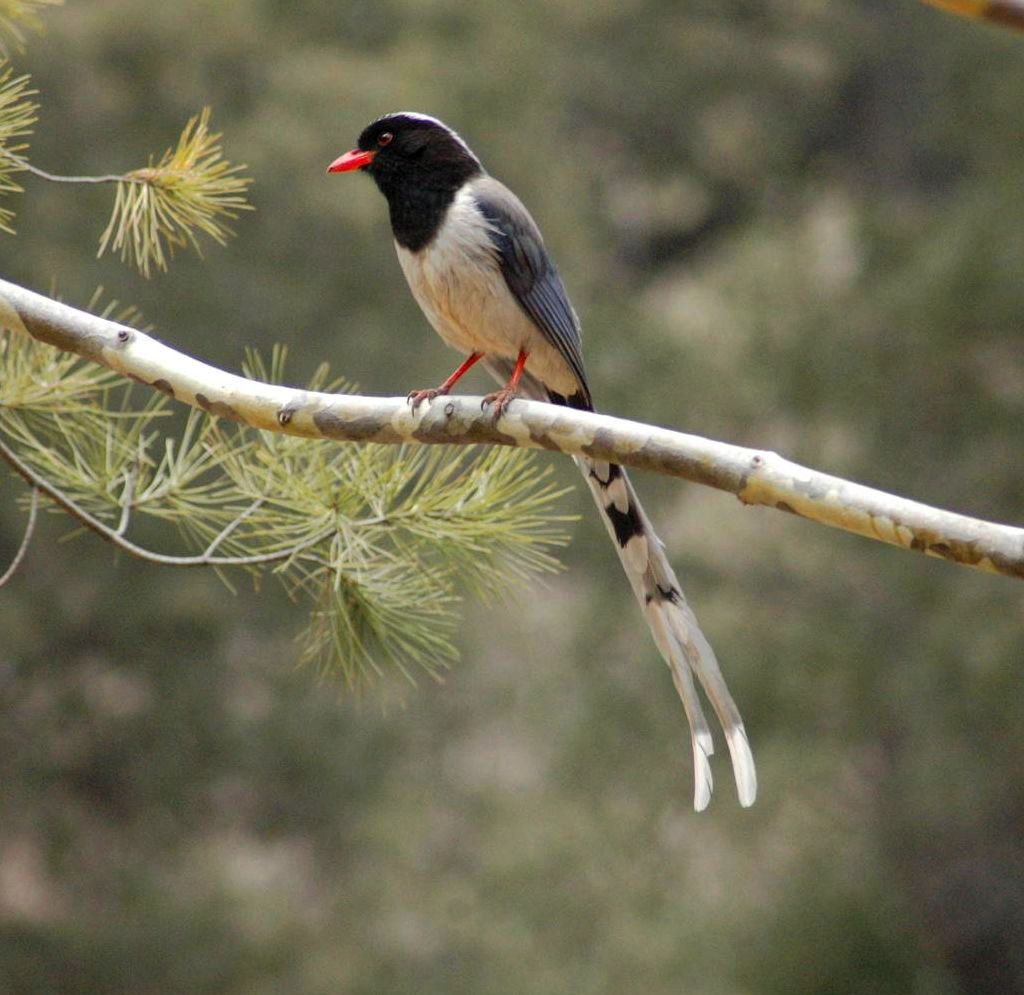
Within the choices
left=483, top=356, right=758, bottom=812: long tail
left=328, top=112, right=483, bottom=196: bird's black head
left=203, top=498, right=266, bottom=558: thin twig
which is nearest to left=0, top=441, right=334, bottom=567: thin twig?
left=203, top=498, right=266, bottom=558: thin twig

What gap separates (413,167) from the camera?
3738mm

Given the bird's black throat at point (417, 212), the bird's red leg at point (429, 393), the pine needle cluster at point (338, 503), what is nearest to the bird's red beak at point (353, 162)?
the bird's black throat at point (417, 212)

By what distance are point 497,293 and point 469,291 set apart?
0.07 metres

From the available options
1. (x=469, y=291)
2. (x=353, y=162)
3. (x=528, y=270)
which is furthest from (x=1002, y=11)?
(x=353, y=162)

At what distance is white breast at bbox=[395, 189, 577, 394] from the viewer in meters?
3.46

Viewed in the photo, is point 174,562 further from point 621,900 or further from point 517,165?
point 517,165

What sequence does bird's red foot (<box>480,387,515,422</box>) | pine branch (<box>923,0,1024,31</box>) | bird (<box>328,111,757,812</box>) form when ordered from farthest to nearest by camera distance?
bird (<box>328,111,757,812</box>) < bird's red foot (<box>480,387,515,422</box>) < pine branch (<box>923,0,1024,31</box>)

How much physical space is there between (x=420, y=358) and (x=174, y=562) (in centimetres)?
691

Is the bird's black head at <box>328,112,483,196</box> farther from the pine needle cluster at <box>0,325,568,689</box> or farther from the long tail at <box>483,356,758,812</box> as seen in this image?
the pine needle cluster at <box>0,325,568,689</box>

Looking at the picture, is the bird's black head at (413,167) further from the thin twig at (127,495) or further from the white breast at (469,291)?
the thin twig at (127,495)

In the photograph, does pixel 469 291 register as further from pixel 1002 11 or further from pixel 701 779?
pixel 1002 11

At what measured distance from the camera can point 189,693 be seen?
9180mm

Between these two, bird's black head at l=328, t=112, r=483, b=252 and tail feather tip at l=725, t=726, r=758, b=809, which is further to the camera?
bird's black head at l=328, t=112, r=483, b=252

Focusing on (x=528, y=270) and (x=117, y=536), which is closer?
(x=117, y=536)
